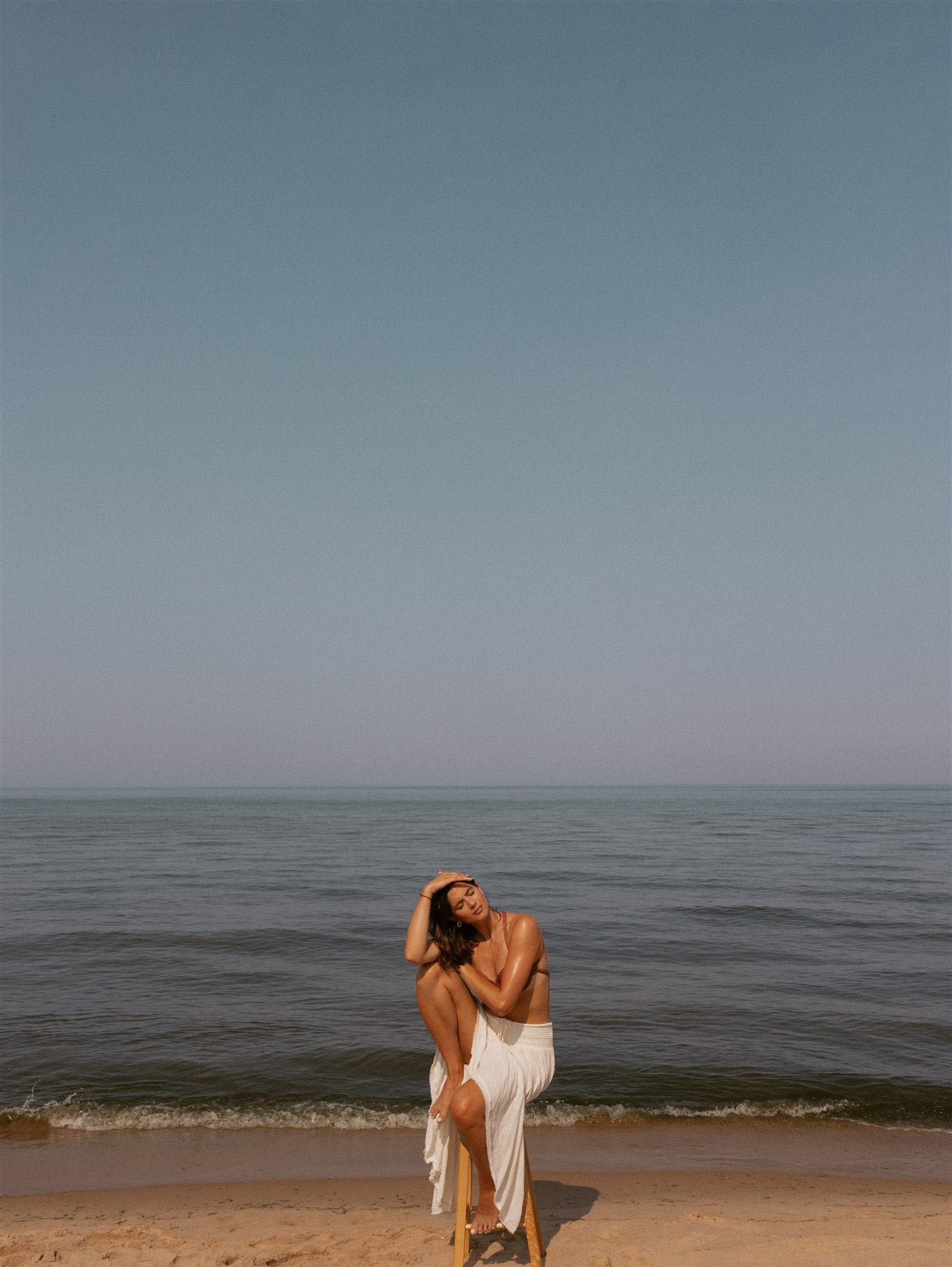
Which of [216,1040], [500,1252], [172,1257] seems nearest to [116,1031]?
[216,1040]

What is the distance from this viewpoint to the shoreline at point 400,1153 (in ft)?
20.8

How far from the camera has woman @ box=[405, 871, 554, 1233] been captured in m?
4.54

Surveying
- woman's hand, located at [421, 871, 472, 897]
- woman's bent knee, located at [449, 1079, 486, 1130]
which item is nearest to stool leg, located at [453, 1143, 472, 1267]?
woman's bent knee, located at [449, 1079, 486, 1130]

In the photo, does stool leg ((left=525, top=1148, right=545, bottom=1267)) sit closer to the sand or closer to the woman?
the woman

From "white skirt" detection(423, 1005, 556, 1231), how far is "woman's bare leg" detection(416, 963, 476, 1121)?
0.05 meters

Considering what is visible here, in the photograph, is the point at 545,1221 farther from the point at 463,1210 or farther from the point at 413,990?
the point at 413,990

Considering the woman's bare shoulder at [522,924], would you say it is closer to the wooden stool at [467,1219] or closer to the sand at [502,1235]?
the wooden stool at [467,1219]

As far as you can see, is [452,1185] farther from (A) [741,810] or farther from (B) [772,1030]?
(A) [741,810]

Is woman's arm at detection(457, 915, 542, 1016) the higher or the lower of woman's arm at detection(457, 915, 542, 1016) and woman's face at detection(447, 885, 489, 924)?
the lower

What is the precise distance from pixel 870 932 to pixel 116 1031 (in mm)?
11983

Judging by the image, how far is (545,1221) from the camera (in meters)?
5.42

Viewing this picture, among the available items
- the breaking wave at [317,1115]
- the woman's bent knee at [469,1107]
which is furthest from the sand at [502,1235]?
the woman's bent knee at [469,1107]

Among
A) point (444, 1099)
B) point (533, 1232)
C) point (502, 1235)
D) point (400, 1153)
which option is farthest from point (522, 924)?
point (400, 1153)

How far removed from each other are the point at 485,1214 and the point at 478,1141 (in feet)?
1.80
